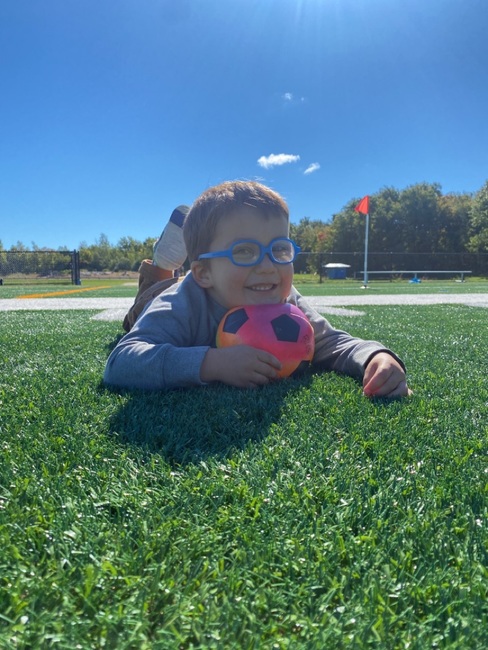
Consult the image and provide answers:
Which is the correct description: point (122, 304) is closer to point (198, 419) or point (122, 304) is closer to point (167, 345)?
point (167, 345)

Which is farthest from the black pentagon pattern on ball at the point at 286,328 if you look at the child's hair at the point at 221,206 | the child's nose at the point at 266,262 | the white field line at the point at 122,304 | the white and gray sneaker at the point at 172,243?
the white field line at the point at 122,304

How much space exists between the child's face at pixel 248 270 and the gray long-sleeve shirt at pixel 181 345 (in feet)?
0.51

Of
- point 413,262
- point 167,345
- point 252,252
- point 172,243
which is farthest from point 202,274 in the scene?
point 413,262

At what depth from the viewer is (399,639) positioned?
637 mm

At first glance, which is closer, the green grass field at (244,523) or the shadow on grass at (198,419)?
the green grass field at (244,523)

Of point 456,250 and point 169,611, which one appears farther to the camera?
point 456,250

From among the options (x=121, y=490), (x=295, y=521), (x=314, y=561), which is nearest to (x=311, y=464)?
(x=295, y=521)

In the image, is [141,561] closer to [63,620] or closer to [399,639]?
[63,620]

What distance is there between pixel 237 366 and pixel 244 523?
3.14 ft

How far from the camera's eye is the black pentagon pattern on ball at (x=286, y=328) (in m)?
1.99

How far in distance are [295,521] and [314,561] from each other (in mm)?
121

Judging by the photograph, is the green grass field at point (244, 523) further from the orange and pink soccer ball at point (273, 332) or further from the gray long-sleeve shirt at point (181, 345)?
the orange and pink soccer ball at point (273, 332)

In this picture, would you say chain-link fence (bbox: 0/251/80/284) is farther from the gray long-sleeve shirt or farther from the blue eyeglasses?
the blue eyeglasses

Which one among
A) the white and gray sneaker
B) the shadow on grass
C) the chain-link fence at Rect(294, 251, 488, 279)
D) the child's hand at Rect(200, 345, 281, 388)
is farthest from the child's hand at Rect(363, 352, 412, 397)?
the chain-link fence at Rect(294, 251, 488, 279)
